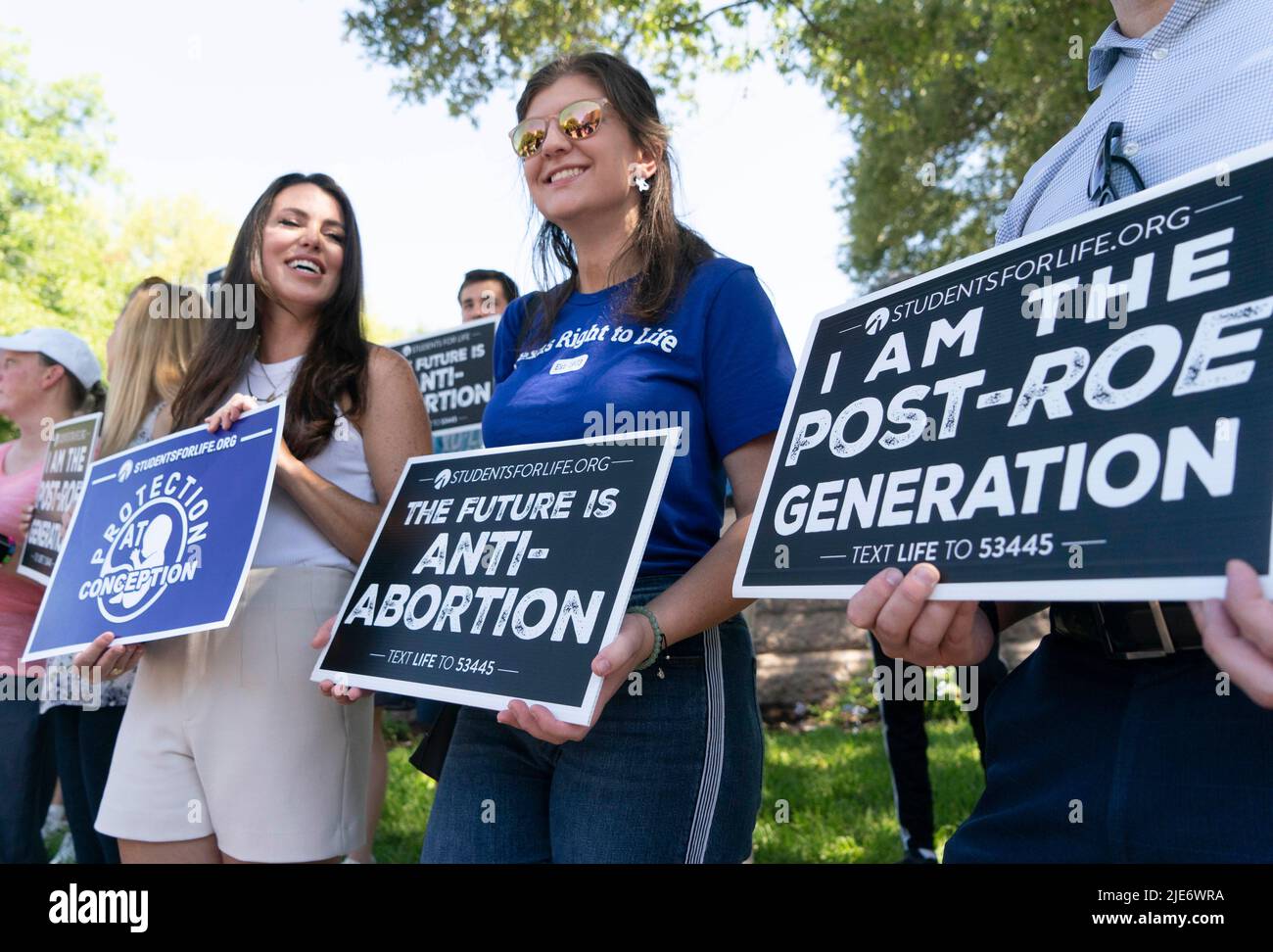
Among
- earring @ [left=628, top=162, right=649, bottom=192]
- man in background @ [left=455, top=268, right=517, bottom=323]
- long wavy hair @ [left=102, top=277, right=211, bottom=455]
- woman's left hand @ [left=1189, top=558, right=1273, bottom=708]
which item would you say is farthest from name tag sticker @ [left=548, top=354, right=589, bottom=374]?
man in background @ [left=455, top=268, right=517, bottom=323]

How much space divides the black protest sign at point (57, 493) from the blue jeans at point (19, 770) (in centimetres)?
51

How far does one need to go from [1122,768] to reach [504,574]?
112 cm

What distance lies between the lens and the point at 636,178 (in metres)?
2.25

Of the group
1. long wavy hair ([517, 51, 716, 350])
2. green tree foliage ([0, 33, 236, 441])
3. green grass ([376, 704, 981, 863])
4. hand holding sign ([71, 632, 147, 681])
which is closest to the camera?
long wavy hair ([517, 51, 716, 350])

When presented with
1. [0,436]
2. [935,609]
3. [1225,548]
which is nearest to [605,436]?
[935,609]

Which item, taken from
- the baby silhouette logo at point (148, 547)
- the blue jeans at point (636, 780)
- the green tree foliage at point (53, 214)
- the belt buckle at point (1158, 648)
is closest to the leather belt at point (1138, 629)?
the belt buckle at point (1158, 648)

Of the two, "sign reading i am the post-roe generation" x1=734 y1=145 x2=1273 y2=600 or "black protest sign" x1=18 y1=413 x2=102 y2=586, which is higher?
"black protest sign" x1=18 y1=413 x2=102 y2=586

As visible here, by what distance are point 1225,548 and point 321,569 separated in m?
1.97

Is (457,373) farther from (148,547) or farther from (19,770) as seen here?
(148,547)

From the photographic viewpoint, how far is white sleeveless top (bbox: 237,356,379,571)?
97.2 inches

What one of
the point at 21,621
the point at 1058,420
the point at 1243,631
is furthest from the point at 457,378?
the point at 1243,631

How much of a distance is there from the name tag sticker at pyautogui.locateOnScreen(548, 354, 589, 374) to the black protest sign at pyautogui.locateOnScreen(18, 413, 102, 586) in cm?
211

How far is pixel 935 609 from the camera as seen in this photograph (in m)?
1.41

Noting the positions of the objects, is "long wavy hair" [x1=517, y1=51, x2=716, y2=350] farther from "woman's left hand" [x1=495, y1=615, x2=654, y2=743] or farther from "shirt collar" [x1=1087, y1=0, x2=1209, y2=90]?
"shirt collar" [x1=1087, y1=0, x2=1209, y2=90]
